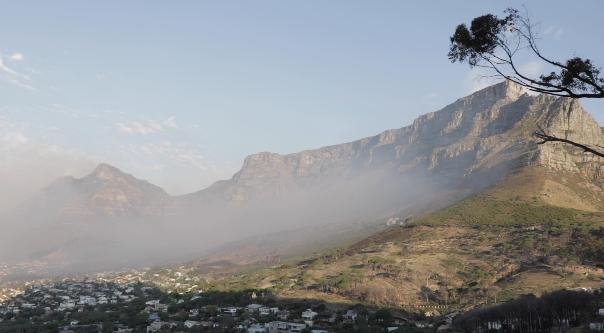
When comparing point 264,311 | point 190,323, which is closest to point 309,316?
point 264,311

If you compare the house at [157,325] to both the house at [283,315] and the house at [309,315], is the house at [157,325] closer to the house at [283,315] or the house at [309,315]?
the house at [283,315]

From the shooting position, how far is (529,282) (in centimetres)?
10425

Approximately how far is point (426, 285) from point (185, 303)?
173 feet

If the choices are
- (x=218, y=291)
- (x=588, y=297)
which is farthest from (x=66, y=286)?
(x=588, y=297)

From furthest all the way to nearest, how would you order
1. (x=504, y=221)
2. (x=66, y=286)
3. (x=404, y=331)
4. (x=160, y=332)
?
(x=66, y=286), (x=504, y=221), (x=160, y=332), (x=404, y=331)

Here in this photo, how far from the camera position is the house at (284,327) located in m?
82.0

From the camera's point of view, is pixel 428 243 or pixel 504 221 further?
pixel 504 221

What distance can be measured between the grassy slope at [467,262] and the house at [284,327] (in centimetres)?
3044

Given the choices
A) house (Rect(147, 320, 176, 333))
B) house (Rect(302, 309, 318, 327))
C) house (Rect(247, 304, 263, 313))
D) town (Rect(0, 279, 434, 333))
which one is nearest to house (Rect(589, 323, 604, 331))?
town (Rect(0, 279, 434, 333))

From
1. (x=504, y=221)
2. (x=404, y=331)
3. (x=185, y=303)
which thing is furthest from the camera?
(x=504, y=221)

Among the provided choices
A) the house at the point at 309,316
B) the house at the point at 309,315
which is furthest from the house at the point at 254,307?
the house at the point at 309,315

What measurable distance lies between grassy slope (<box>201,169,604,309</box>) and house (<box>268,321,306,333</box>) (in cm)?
3044

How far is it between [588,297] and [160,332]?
6257cm

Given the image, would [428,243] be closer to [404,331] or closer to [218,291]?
[218,291]
